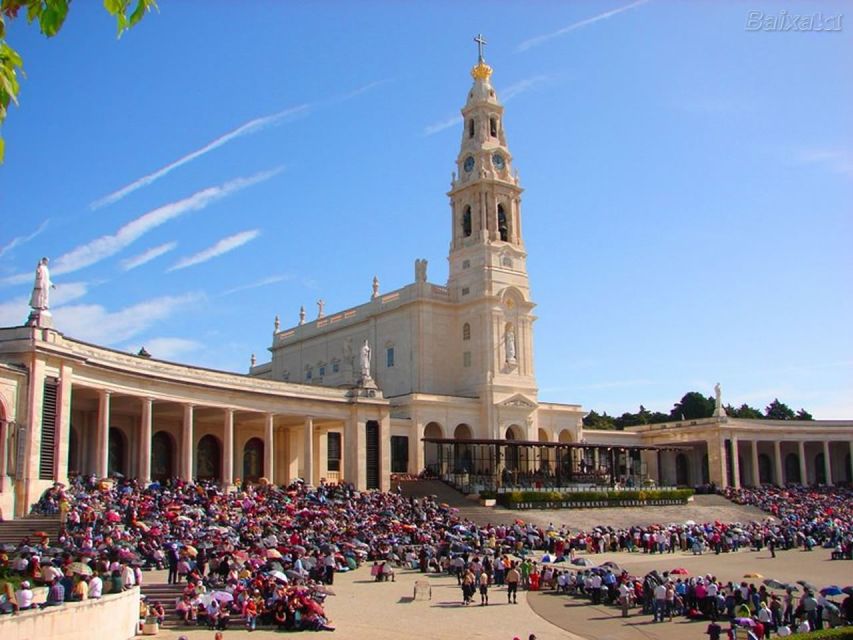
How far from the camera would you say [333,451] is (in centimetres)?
6003

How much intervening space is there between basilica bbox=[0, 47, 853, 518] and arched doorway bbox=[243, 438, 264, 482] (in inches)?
4.1

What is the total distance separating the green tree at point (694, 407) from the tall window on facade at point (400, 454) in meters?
55.6

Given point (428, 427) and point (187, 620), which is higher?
point (428, 427)

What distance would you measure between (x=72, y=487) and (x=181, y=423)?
1382cm

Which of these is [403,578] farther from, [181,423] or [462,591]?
[181,423]

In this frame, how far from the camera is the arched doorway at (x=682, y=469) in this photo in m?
85.4

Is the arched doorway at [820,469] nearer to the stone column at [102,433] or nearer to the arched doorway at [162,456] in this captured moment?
the arched doorway at [162,456]

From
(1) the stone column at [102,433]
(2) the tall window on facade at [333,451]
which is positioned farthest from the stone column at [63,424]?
(2) the tall window on facade at [333,451]

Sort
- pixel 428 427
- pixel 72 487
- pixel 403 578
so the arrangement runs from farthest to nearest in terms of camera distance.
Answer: pixel 428 427, pixel 72 487, pixel 403 578

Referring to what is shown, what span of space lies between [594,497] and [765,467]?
3952 centimetres

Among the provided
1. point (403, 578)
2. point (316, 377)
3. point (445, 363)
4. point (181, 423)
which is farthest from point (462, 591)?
point (316, 377)

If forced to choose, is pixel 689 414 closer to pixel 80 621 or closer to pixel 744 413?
pixel 744 413

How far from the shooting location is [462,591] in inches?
1119

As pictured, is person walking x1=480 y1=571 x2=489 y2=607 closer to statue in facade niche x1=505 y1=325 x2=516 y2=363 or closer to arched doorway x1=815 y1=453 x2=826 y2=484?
statue in facade niche x1=505 y1=325 x2=516 y2=363
